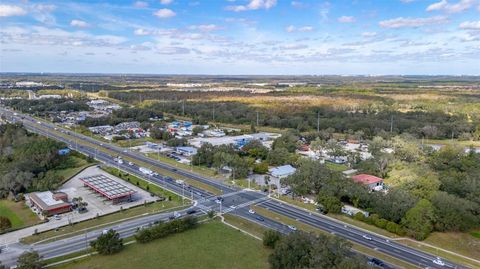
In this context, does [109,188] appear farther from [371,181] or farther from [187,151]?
[371,181]

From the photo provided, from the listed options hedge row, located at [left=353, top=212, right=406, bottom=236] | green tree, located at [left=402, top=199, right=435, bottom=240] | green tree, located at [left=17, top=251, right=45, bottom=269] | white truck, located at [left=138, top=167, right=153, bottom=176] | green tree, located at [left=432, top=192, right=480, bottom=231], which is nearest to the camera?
green tree, located at [left=17, top=251, right=45, bottom=269]

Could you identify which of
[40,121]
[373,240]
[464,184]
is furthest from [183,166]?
[40,121]

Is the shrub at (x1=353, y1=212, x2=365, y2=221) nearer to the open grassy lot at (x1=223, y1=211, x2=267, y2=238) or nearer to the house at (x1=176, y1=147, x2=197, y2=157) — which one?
the open grassy lot at (x1=223, y1=211, x2=267, y2=238)

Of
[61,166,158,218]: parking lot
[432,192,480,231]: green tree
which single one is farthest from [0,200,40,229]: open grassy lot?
[432,192,480,231]: green tree

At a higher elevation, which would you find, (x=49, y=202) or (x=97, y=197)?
(x=49, y=202)

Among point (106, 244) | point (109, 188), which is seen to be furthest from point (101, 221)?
point (109, 188)

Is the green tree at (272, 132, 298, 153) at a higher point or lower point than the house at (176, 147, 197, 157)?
higher

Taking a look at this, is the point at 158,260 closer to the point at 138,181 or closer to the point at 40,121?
the point at 138,181
